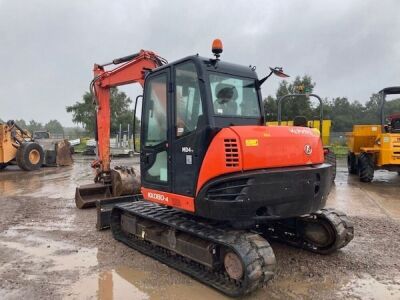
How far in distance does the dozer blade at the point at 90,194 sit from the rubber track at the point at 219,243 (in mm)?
2707

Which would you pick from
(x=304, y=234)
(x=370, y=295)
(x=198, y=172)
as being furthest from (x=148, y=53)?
(x=370, y=295)

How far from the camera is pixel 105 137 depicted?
875cm

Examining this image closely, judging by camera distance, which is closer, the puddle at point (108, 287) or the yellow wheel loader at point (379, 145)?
the puddle at point (108, 287)

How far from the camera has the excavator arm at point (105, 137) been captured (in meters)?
7.89

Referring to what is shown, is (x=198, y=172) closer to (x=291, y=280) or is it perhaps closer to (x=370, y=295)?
(x=291, y=280)

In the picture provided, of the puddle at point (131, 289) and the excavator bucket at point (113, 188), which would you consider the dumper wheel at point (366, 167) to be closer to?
the excavator bucket at point (113, 188)

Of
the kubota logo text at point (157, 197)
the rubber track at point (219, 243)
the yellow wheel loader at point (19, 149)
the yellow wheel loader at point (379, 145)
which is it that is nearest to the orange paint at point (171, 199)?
the kubota logo text at point (157, 197)

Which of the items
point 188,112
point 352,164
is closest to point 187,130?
point 188,112

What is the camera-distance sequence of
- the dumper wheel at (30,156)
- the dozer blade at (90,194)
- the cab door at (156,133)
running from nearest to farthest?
the cab door at (156,133)
the dozer blade at (90,194)
the dumper wheel at (30,156)

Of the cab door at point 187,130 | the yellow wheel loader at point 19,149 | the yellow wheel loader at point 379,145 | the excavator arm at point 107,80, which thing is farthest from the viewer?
the yellow wheel loader at point 19,149

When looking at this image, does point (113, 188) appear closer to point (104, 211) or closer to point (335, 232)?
point (104, 211)

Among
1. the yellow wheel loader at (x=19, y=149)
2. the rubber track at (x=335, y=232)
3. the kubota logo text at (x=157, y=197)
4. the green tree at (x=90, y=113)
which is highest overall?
the green tree at (x=90, y=113)

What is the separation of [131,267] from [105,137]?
428 centimetres

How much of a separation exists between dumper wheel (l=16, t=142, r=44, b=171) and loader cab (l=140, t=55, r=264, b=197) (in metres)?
12.7
